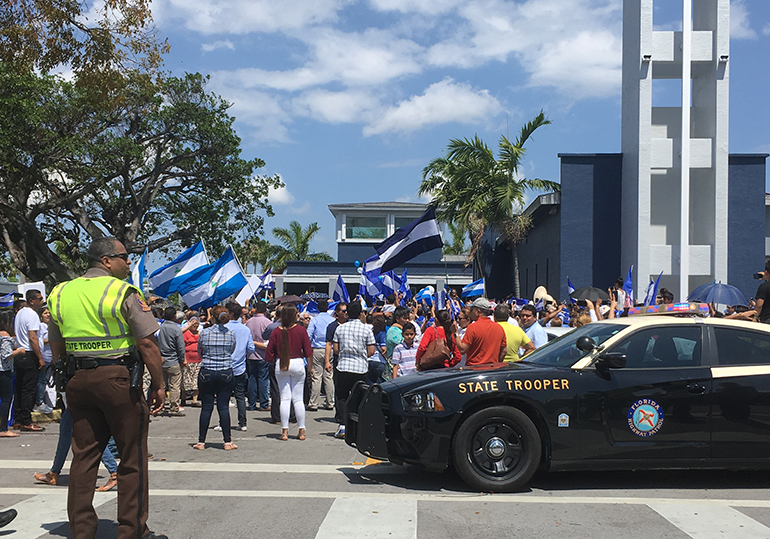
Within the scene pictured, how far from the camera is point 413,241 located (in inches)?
619

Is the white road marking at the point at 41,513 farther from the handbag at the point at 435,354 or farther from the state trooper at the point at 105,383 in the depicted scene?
the handbag at the point at 435,354

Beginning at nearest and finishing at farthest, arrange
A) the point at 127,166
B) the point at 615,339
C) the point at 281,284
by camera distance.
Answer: the point at 615,339
the point at 127,166
the point at 281,284

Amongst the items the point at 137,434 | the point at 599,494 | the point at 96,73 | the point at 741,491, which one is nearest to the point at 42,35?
the point at 96,73

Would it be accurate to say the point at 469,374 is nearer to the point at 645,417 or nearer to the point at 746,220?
the point at 645,417

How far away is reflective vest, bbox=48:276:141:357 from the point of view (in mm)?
4711

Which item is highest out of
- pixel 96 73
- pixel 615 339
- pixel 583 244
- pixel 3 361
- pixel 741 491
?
pixel 96 73

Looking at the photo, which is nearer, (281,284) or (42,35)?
(42,35)

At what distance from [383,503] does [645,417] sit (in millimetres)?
2492

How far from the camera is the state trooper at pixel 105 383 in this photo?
15.3 ft

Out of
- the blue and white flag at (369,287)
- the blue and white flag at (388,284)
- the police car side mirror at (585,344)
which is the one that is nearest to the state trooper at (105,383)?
the police car side mirror at (585,344)

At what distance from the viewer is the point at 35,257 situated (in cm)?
2733

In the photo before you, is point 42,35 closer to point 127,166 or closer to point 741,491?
point 741,491

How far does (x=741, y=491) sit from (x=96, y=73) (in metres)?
11.9

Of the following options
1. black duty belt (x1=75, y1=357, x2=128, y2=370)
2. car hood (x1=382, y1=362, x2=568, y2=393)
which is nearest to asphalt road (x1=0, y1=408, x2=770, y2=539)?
car hood (x1=382, y1=362, x2=568, y2=393)
